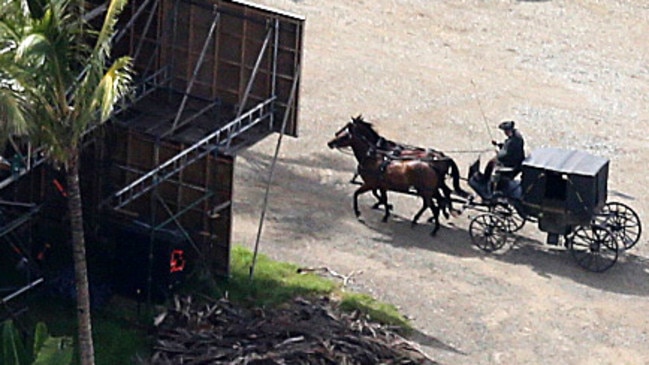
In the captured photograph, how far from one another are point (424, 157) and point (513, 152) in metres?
1.56

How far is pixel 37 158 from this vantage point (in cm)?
2347

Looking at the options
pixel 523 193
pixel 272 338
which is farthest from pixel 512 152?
pixel 272 338

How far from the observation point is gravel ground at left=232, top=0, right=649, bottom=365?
82.8 feet

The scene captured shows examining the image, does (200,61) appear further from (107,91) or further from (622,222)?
(622,222)

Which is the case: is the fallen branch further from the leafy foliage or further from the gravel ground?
the leafy foliage

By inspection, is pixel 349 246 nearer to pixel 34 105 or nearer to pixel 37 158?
pixel 37 158

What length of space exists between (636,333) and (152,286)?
7.44 meters

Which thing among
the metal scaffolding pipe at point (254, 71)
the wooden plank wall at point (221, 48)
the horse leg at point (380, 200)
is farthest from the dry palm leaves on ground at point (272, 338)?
the horse leg at point (380, 200)

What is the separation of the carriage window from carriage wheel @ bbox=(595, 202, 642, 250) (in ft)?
2.36

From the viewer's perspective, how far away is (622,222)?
2741 centimetres

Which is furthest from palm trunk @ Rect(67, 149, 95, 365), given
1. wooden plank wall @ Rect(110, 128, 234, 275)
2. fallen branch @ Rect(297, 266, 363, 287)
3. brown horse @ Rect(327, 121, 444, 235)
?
brown horse @ Rect(327, 121, 444, 235)

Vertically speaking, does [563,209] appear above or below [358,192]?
above

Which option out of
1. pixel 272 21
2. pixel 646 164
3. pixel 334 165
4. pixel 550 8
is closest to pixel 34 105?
pixel 272 21

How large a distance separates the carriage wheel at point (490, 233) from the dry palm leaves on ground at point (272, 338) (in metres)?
3.60
